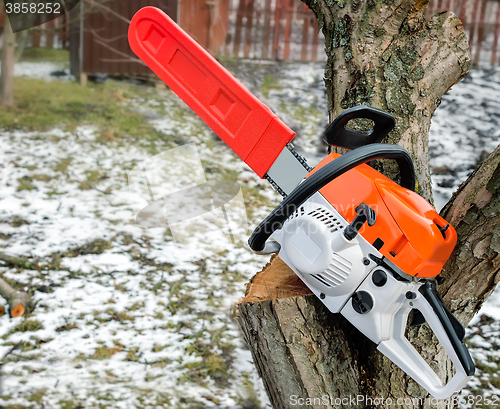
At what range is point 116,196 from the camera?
443 centimetres

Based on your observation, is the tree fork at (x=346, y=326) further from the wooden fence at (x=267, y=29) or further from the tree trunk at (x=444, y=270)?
the wooden fence at (x=267, y=29)

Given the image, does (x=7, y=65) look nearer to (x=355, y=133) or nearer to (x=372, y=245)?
(x=355, y=133)

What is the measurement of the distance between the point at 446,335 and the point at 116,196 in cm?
382

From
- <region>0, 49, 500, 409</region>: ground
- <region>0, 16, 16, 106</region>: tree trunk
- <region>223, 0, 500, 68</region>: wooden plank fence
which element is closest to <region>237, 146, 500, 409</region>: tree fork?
<region>0, 49, 500, 409</region>: ground

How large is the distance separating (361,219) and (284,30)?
7283 millimetres

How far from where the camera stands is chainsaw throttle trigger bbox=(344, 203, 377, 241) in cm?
108

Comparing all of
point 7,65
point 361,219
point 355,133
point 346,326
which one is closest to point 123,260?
point 346,326

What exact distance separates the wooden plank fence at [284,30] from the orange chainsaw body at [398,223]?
22.5ft

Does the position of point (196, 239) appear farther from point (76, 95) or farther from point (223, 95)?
point (76, 95)

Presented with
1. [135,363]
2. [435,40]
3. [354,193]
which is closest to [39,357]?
[135,363]

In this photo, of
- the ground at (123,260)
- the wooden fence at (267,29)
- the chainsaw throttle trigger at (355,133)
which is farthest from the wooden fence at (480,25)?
the chainsaw throttle trigger at (355,133)

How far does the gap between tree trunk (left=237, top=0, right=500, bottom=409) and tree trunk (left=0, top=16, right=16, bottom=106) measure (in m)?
5.46

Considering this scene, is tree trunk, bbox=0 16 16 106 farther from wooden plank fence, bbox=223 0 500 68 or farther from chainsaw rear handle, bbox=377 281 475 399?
chainsaw rear handle, bbox=377 281 475 399

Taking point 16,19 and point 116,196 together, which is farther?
point 16,19
